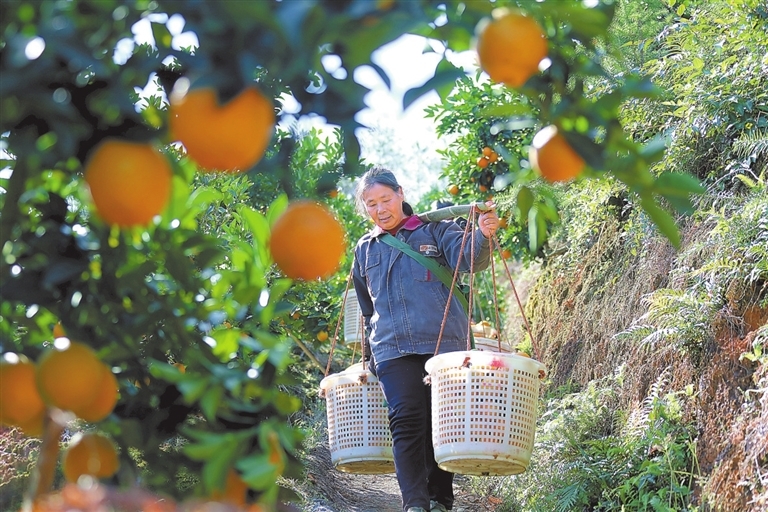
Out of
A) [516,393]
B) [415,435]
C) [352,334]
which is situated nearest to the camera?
[516,393]

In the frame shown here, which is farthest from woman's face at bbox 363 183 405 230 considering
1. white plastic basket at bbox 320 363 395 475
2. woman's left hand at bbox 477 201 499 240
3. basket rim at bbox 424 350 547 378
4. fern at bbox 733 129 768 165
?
fern at bbox 733 129 768 165

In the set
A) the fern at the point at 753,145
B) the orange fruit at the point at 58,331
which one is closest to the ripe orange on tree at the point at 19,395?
the orange fruit at the point at 58,331

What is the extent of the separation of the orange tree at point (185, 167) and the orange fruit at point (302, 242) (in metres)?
0.06

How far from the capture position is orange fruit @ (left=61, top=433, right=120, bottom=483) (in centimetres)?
123

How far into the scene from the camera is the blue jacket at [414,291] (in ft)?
13.5

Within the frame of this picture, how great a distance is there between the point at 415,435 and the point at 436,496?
38cm

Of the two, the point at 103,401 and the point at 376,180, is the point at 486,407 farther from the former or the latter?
the point at 103,401

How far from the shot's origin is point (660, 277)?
189 inches

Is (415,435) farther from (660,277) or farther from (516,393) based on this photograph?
(660,277)

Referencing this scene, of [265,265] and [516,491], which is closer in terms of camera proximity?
[265,265]

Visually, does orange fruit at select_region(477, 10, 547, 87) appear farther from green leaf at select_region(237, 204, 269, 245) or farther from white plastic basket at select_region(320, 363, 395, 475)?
white plastic basket at select_region(320, 363, 395, 475)

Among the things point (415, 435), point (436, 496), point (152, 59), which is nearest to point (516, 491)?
point (436, 496)

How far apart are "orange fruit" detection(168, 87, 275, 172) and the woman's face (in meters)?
3.14

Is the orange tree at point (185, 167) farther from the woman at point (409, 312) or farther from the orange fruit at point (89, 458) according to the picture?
the woman at point (409, 312)
